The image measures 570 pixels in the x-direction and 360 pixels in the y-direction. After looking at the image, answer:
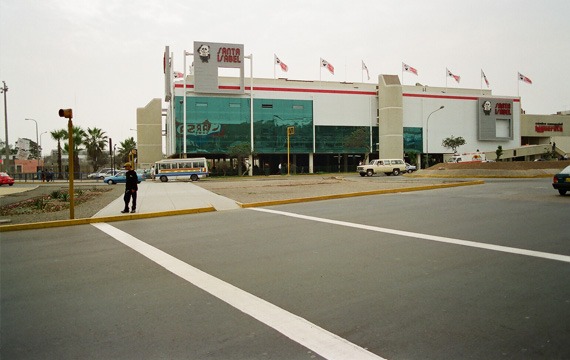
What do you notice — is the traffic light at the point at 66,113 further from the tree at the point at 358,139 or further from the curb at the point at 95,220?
the tree at the point at 358,139

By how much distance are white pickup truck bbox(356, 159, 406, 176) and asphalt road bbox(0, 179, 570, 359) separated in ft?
124

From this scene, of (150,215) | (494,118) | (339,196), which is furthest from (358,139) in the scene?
(150,215)

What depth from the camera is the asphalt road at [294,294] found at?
137 inches

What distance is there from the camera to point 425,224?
9969 millimetres

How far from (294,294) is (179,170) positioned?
4370 centimetres

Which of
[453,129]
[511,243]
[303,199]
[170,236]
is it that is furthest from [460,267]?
[453,129]

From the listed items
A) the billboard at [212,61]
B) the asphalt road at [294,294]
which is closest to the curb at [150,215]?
the asphalt road at [294,294]

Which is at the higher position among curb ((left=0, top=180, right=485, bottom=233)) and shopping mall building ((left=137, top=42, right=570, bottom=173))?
shopping mall building ((left=137, top=42, right=570, bottom=173))

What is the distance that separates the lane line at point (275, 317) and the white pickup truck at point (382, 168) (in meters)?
41.9

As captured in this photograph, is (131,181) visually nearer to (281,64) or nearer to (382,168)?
(382,168)

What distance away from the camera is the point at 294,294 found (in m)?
4.83

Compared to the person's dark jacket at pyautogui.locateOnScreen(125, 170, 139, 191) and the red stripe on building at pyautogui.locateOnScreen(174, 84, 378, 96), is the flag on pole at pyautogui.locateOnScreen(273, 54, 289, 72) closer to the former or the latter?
the red stripe on building at pyautogui.locateOnScreen(174, 84, 378, 96)

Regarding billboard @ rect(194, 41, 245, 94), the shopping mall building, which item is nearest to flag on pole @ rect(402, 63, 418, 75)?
the shopping mall building

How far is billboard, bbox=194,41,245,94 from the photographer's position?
6494 centimetres
